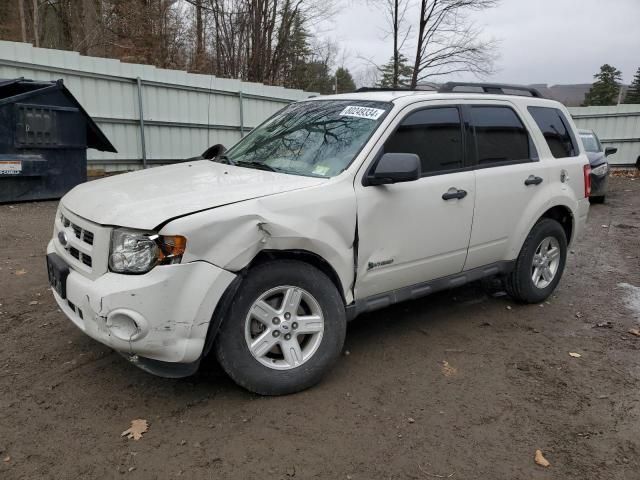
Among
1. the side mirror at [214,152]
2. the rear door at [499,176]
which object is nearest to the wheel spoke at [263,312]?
the rear door at [499,176]

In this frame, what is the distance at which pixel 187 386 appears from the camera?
3.28 metres

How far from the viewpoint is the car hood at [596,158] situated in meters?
11.3

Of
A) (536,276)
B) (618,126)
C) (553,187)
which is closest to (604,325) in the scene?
(536,276)

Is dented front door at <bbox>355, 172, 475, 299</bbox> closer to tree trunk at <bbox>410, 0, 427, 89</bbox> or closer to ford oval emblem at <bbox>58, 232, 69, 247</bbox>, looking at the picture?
ford oval emblem at <bbox>58, 232, 69, 247</bbox>

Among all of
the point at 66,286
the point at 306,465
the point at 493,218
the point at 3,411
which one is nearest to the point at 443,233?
the point at 493,218

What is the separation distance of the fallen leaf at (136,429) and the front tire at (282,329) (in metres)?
0.52

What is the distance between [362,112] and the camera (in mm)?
3799

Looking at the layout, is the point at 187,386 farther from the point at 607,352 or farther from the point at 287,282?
the point at 607,352

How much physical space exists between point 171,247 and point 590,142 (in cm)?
1214

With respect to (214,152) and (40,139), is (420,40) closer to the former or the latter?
(40,139)

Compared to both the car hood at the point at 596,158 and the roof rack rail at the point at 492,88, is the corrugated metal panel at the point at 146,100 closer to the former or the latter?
the roof rack rail at the point at 492,88

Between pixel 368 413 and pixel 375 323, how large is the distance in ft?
4.82

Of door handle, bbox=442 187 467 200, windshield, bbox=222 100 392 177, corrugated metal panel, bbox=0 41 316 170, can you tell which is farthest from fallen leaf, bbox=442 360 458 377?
corrugated metal panel, bbox=0 41 316 170

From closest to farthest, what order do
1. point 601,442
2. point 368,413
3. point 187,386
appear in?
1. point 601,442
2. point 368,413
3. point 187,386
